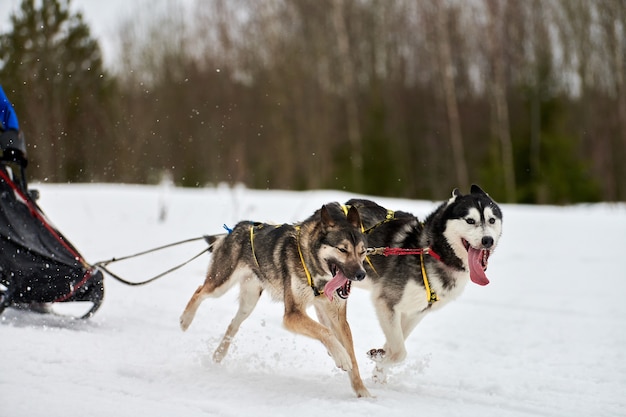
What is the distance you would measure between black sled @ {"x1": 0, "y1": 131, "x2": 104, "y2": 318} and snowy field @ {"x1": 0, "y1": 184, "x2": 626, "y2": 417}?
25 centimetres

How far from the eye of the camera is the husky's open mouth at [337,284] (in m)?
3.69

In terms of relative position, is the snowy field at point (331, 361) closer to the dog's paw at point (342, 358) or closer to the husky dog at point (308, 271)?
the dog's paw at point (342, 358)

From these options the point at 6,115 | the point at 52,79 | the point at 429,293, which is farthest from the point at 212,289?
the point at 52,79

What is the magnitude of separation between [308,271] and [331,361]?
1.13 m

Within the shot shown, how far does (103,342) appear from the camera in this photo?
14.8 feet

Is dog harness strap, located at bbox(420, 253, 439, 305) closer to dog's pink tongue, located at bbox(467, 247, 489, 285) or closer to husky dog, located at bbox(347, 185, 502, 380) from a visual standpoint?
husky dog, located at bbox(347, 185, 502, 380)

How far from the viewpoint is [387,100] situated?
1003 inches

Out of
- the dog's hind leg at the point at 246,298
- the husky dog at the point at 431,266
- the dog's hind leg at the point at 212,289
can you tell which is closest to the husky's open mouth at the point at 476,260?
the husky dog at the point at 431,266

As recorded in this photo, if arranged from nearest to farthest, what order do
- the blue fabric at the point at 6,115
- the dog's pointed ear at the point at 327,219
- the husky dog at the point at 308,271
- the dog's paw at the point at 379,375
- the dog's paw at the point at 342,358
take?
the dog's paw at the point at 342,358 → the husky dog at the point at 308,271 → the dog's pointed ear at the point at 327,219 → the dog's paw at the point at 379,375 → the blue fabric at the point at 6,115

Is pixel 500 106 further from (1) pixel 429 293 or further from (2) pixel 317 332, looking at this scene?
(2) pixel 317 332

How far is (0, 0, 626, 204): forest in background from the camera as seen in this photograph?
17.8 metres

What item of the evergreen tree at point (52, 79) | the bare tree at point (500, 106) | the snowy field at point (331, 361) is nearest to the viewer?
the snowy field at point (331, 361)

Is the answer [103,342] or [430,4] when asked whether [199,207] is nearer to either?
[103,342]

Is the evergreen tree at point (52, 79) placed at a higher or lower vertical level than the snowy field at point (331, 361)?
higher
